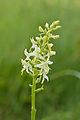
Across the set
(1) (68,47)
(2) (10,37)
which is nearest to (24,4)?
(2) (10,37)

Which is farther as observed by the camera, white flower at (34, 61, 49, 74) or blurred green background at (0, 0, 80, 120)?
blurred green background at (0, 0, 80, 120)

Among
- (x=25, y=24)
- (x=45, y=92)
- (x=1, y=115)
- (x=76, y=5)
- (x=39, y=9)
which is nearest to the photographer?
(x=1, y=115)

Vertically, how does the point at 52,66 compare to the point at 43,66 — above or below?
above

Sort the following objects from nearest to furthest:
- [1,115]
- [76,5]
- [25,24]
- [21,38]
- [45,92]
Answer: [1,115], [45,92], [21,38], [25,24], [76,5]

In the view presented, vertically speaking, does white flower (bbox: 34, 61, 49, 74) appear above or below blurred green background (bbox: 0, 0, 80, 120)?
below

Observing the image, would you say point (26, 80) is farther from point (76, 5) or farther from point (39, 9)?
point (76, 5)

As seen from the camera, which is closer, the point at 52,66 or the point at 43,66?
the point at 43,66

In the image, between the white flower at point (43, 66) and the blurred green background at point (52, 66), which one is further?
the blurred green background at point (52, 66)

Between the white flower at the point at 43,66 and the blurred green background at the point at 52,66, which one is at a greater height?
the blurred green background at the point at 52,66
